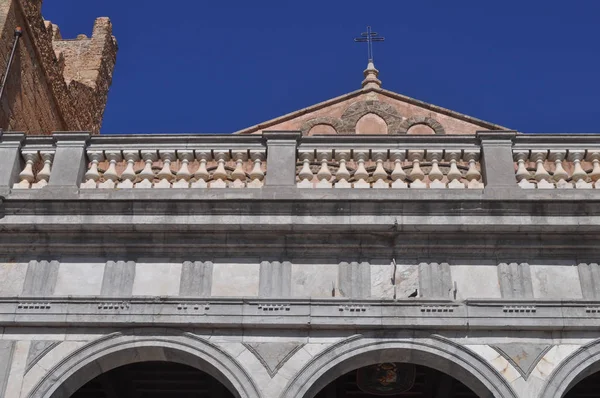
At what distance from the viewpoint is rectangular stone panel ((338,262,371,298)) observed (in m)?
11.8

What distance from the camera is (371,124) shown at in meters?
19.3

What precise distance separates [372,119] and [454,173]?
6719 millimetres

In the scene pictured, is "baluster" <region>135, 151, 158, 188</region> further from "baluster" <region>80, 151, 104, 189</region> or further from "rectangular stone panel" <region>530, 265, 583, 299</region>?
"rectangular stone panel" <region>530, 265, 583, 299</region>

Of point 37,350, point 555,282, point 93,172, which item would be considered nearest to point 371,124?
point 93,172

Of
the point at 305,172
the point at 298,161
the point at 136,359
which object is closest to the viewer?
the point at 136,359

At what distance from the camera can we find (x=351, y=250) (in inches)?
476

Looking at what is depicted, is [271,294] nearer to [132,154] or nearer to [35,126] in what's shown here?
[132,154]

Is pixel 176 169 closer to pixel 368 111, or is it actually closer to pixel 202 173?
pixel 202 173

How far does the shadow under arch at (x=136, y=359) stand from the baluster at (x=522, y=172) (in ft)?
13.9

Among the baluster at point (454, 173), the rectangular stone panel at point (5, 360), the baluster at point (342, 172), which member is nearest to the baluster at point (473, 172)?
the baluster at point (454, 173)

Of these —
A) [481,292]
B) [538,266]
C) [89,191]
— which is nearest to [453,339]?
[481,292]

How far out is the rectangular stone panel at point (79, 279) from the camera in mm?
11977

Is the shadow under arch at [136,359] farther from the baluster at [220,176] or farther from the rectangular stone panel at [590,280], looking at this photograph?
the rectangular stone panel at [590,280]

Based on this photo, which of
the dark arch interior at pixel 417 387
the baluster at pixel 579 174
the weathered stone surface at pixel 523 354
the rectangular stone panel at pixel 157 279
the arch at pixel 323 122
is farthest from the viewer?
the arch at pixel 323 122
